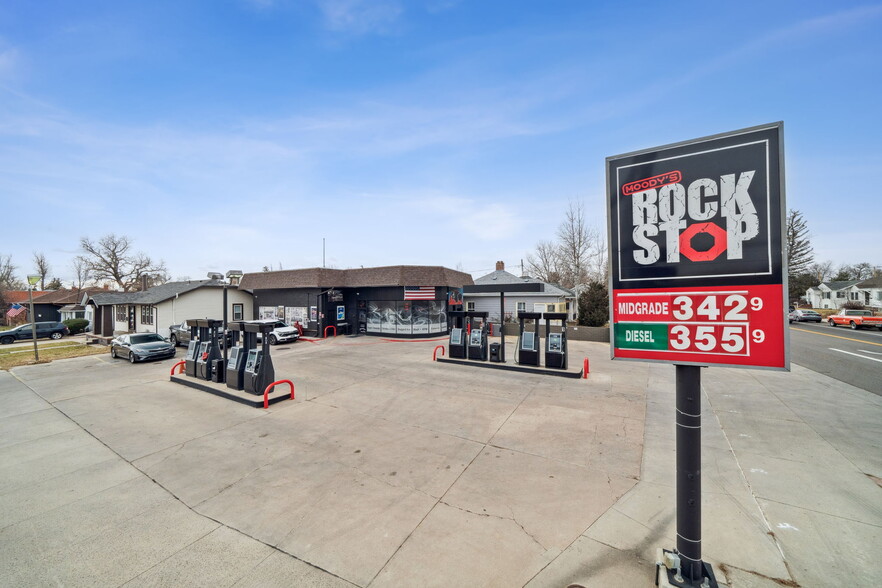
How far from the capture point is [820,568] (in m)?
3.41

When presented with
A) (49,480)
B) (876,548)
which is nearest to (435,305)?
(49,480)

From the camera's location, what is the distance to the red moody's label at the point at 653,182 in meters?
3.05

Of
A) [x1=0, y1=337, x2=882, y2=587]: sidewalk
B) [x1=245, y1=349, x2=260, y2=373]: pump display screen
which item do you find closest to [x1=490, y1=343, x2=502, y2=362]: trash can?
[x1=0, y1=337, x2=882, y2=587]: sidewalk

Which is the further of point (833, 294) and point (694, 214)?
point (833, 294)

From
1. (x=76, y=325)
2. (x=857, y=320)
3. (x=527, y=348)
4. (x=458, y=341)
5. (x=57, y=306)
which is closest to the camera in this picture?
(x=527, y=348)

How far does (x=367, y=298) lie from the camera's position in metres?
24.8

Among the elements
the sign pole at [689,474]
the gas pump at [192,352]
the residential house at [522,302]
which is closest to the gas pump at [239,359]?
the gas pump at [192,352]

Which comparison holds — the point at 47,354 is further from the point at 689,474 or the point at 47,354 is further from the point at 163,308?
the point at 689,474

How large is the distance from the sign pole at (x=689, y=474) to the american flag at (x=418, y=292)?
20276mm

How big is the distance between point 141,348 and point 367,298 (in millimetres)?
12561

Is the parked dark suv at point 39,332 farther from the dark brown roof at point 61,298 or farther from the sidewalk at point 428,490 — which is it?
the sidewalk at point 428,490

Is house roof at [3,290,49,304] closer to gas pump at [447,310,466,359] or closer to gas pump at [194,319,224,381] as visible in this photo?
gas pump at [194,319,224,381]

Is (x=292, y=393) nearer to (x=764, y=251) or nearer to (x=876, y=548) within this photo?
(x=764, y=251)

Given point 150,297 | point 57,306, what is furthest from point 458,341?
point 57,306
